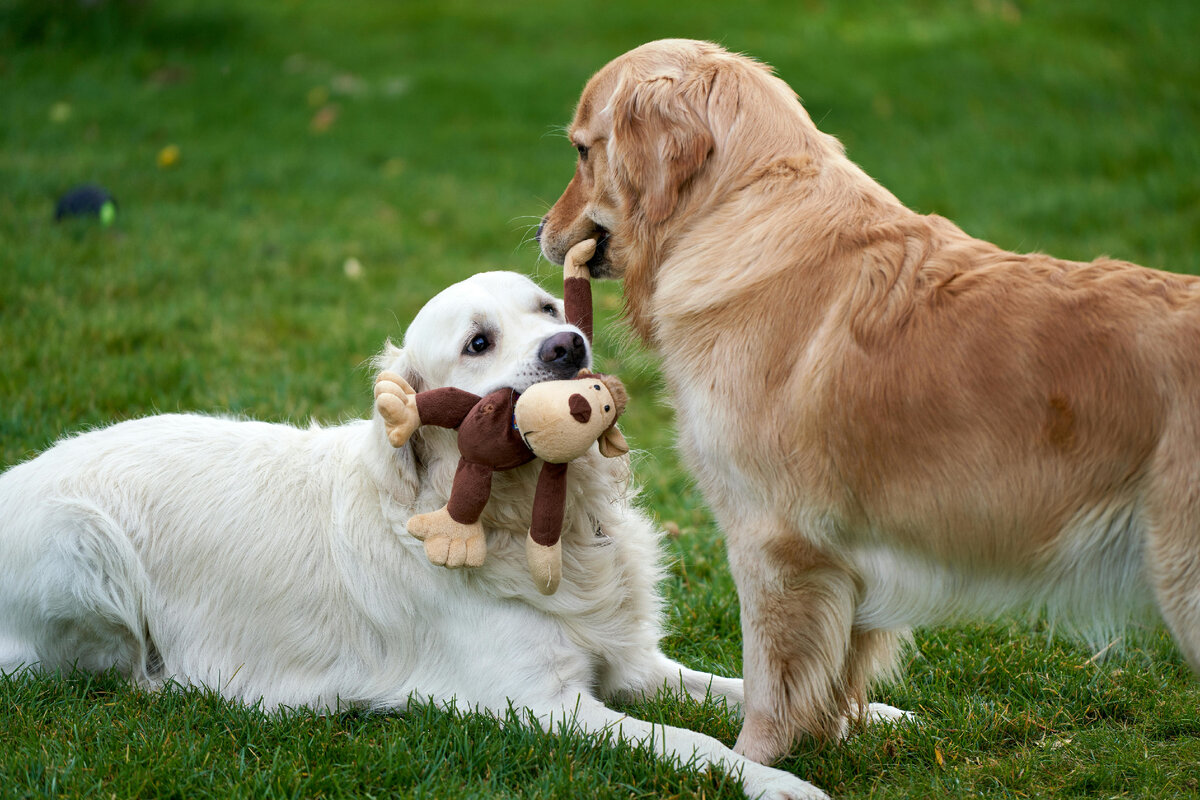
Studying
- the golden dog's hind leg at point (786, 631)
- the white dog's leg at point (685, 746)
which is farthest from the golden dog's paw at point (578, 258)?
the white dog's leg at point (685, 746)

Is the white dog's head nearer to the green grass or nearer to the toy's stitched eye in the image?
the toy's stitched eye

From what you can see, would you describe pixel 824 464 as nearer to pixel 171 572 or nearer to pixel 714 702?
pixel 714 702

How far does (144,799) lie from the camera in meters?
2.67

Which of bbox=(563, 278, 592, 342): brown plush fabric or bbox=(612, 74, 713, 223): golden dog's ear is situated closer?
bbox=(612, 74, 713, 223): golden dog's ear

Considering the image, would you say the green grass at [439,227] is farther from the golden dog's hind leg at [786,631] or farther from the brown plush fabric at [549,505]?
the brown plush fabric at [549,505]

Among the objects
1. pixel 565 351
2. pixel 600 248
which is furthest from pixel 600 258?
pixel 565 351

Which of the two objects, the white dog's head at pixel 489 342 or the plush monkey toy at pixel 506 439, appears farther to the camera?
the white dog's head at pixel 489 342

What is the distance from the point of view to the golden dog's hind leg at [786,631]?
2.61m

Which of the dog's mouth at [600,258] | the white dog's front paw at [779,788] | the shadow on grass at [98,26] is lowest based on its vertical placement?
the shadow on grass at [98,26]

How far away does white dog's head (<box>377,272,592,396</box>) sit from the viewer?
2.91m

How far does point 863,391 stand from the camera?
7.98 feet

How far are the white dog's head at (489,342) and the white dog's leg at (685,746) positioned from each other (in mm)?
884

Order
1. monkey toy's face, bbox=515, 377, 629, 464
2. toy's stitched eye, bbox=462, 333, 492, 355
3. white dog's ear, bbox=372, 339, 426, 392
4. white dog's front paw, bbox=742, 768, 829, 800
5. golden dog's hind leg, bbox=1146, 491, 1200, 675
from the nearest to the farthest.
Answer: golden dog's hind leg, bbox=1146, 491, 1200, 675
white dog's front paw, bbox=742, 768, 829, 800
monkey toy's face, bbox=515, 377, 629, 464
toy's stitched eye, bbox=462, 333, 492, 355
white dog's ear, bbox=372, 339, 426, 392

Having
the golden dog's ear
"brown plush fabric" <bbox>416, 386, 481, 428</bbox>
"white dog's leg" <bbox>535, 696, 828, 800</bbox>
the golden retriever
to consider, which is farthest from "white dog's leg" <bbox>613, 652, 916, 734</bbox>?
the golden dog's ear
